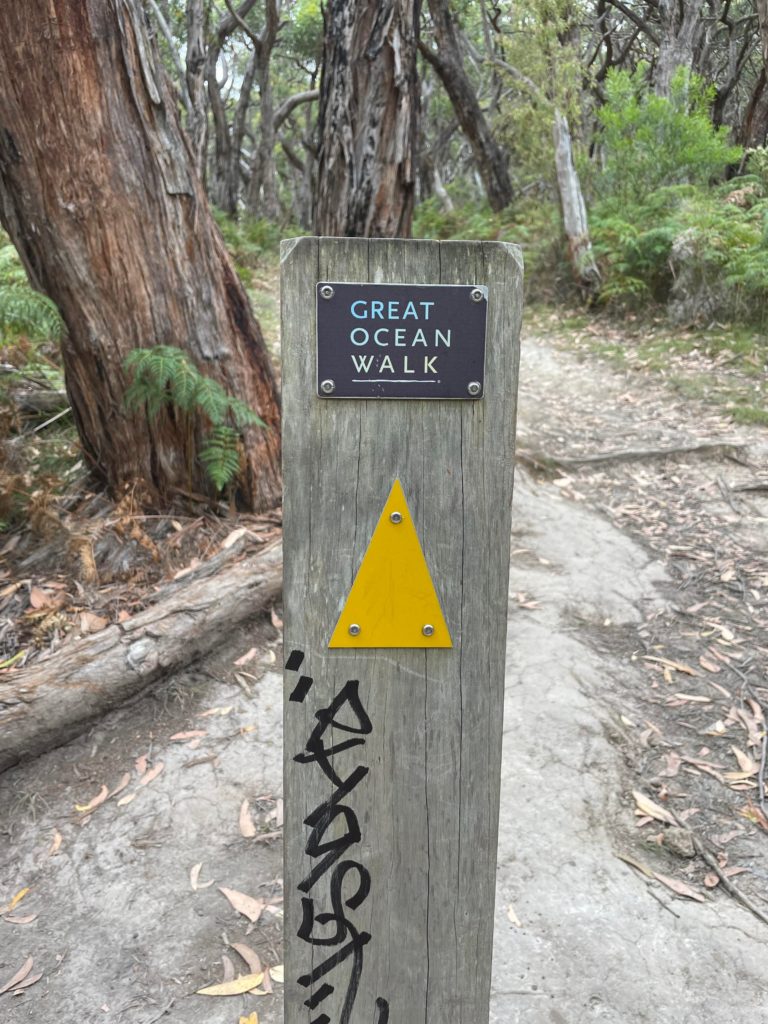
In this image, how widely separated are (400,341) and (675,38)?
49.7 ft

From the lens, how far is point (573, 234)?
10.6 m

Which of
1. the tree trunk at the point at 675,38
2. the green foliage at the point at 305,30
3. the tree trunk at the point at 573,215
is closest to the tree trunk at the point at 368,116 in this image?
the tree trunk at the point at 573,215

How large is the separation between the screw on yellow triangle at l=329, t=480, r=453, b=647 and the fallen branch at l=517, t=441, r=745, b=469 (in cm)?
490

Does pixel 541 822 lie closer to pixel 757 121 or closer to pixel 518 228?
pixel 518 228

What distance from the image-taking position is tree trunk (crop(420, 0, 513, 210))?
13383mm

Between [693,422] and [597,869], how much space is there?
16.1 ft

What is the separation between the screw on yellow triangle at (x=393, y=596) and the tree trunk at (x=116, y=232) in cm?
299

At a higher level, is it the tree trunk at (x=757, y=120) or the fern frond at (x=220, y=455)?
the tree trunk at (x=757, y=120)

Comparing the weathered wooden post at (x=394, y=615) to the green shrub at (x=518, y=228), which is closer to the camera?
the weathered wooden post at (x=394, y=615)

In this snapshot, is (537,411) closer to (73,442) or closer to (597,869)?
(73,442)

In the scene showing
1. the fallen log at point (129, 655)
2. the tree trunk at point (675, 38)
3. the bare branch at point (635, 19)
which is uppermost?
the bare branch at point (635, 19)

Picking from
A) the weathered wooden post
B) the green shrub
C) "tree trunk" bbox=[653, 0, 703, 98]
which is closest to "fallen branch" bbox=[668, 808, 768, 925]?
the weathered wooden post

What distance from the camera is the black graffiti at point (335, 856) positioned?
1650mm

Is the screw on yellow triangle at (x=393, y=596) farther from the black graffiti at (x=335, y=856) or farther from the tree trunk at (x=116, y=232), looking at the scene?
the tree trunk at (x=116, y=232)
